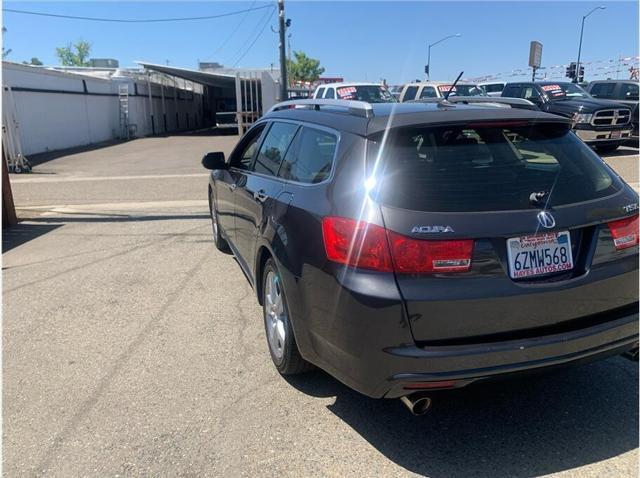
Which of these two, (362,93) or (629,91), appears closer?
(362,93)

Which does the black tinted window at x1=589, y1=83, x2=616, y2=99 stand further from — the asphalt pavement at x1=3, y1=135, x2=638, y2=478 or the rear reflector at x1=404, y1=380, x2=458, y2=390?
the rear reflector at x1=404, y1=380, x2=458, y2=390

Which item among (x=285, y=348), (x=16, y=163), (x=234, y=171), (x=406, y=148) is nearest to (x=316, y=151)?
(x=406, y=148)

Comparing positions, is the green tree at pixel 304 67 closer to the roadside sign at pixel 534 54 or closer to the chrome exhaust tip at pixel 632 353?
the roadside sign at pixel 534 54

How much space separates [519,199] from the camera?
261 cm

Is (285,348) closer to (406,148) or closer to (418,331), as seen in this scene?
(418,331)

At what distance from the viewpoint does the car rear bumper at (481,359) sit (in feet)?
7.87

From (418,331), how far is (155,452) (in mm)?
1508

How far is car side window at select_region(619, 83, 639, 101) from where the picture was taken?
16.3 m

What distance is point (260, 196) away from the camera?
12.5 feet

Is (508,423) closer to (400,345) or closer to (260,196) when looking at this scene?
(400,345)

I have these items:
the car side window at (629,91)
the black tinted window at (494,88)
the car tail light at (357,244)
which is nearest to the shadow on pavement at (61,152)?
the black tinted window at (494,88)

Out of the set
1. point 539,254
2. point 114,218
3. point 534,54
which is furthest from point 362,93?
point 534,54

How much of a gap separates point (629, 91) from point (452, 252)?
1751cm

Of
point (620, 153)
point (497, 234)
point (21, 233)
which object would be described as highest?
point (497, 234)
